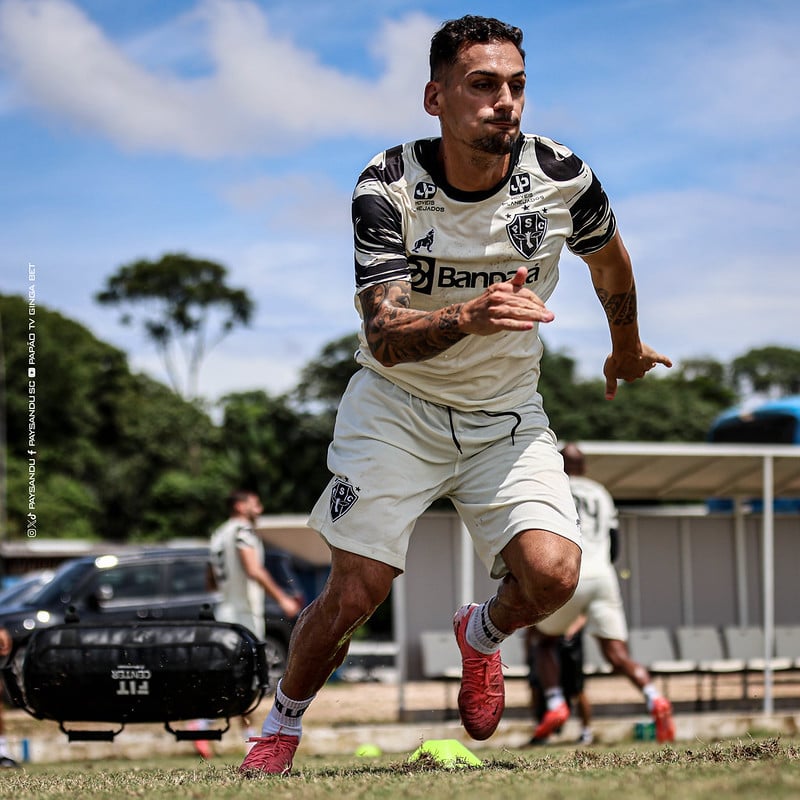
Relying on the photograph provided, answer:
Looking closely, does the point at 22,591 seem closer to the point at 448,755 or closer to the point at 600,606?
the point at 600,606

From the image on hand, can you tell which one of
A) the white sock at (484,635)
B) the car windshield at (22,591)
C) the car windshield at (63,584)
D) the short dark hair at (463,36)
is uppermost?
the short dark hair at (463,36)

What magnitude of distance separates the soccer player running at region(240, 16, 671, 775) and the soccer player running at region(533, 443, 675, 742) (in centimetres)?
531

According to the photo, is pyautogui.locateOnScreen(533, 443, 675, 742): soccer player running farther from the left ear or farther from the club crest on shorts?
the left ear

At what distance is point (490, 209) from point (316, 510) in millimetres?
1434

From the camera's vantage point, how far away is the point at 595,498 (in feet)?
34.7

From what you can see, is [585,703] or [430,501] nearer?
[430,501]

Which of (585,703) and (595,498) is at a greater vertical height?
(595,498)

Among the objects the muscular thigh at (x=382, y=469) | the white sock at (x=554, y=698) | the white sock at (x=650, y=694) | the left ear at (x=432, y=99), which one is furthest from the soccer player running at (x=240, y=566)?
the left ear at (x=432, y=99)

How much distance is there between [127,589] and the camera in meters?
17.1

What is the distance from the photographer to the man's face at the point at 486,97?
15.8 ft

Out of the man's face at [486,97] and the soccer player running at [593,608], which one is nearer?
the man's face at [486,97]

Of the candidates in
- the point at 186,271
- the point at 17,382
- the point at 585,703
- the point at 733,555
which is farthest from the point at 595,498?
the point at 186,271

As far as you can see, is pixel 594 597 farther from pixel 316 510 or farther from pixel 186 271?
pixel 186 271

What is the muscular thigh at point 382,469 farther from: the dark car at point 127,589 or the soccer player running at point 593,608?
the dark car at point 127,589
